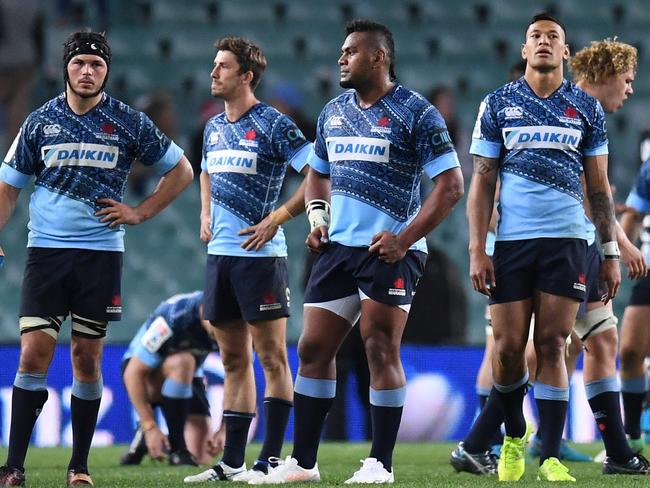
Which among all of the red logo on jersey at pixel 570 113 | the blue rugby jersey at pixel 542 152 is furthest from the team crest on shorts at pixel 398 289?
the red logo on jersey at pixel 570 113

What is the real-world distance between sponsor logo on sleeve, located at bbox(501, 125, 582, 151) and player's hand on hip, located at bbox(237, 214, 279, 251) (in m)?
1.33

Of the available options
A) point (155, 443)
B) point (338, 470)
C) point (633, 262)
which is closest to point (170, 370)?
point (155, 443)

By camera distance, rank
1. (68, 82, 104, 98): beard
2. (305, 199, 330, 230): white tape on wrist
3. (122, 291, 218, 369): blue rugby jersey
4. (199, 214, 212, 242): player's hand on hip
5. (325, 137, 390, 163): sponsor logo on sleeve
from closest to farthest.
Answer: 1. (325, 137, 390, 163): sponsor logo on sleeve
2. (305, 199, 330, 230): white tape on wrist
3. (68, 82, 104, 98): beard
4. (199, 214, 212, 242): player's hand on hip
5. (122, 291, 218, 369): blue rugby jersey

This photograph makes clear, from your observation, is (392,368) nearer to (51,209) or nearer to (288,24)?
(51,209)

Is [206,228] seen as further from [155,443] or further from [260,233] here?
[155,443]

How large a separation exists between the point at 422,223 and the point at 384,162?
0.35 metres

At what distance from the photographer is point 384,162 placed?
5875 mm

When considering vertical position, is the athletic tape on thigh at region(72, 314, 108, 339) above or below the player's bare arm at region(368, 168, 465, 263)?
below

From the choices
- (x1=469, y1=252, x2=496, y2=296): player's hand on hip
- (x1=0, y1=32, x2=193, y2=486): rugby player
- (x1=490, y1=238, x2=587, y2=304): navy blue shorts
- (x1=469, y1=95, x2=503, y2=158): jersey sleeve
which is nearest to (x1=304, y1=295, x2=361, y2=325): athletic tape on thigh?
(x1=469, y1=252, x2=496, y2=296): player's hand on hip

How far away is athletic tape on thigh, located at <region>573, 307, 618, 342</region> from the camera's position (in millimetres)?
6898

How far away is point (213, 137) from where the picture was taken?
6910 millimetres

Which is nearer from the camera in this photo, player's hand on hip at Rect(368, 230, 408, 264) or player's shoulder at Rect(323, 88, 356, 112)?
Answer: player's hand on hip at Rect(368, 230, 408, 264)

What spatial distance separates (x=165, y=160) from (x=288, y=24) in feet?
27.2

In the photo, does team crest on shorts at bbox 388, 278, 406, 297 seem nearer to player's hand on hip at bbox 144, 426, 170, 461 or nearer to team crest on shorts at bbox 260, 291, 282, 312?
team crest on shorts at bbox 260, 291, 282, 312
